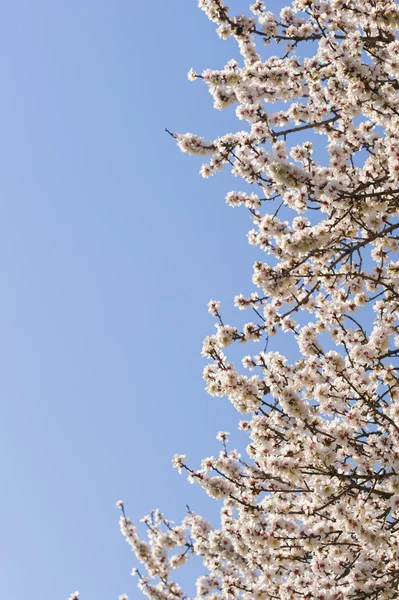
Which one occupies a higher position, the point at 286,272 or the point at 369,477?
the point at 286,272

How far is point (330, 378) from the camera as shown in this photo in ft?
28.8

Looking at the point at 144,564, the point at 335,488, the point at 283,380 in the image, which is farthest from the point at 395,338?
the point at 144,564

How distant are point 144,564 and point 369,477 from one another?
6734mm

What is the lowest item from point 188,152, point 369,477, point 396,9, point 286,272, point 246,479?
point 369,477

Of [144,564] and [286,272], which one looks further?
[144,564]

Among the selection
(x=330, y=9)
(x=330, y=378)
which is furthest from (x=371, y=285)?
(x=330, y=9)

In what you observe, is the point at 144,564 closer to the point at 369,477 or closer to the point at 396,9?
the point at 369,477

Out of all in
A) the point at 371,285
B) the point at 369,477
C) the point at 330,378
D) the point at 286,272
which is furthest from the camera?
the point at 371,285

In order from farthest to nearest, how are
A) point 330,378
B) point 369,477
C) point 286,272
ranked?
1. point 330,378
2. point 286,272
3. point 369,477

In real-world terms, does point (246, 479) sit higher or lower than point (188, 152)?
lower

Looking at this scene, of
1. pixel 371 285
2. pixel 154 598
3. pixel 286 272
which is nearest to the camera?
pixel 286 272

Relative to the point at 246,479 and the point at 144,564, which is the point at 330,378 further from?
the point at 144,564

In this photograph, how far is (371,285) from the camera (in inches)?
384

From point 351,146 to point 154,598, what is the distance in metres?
8.96
